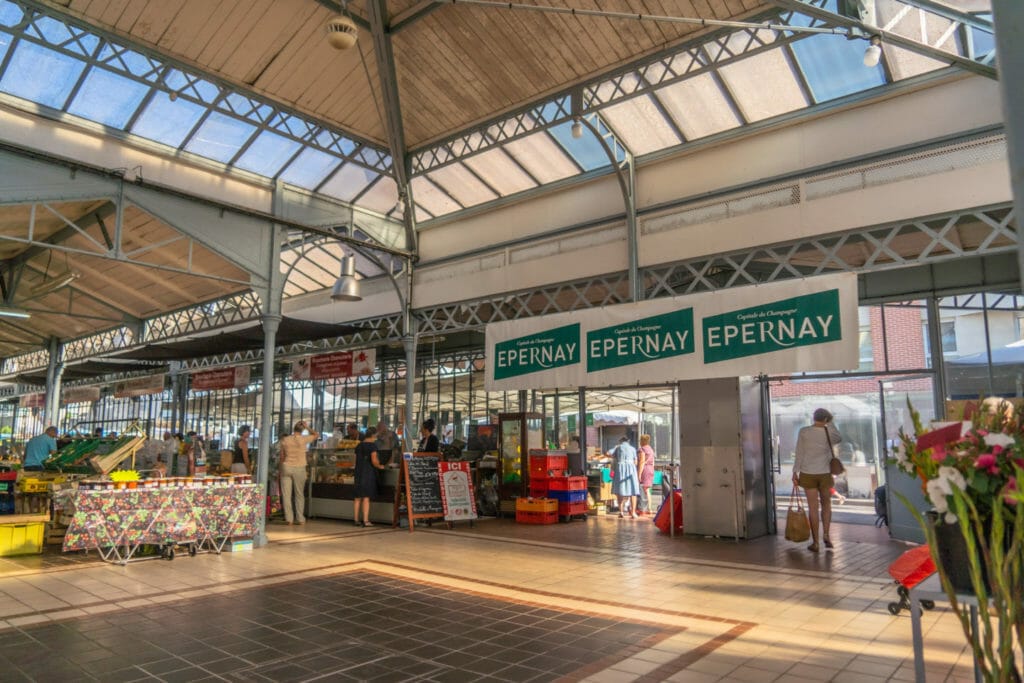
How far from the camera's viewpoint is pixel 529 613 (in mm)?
5473

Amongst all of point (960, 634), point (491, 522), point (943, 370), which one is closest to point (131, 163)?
point (491, 522)

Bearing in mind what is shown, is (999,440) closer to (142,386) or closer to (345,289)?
(345,289)

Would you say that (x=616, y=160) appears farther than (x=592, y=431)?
No

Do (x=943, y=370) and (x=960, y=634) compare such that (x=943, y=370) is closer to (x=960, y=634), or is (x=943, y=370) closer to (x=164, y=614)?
(x=960, y=634)

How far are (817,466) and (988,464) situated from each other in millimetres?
6758

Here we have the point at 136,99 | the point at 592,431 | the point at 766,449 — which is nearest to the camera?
the point at 136,99

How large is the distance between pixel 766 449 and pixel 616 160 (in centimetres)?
504

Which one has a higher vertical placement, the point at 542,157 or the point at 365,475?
the point at 542,157

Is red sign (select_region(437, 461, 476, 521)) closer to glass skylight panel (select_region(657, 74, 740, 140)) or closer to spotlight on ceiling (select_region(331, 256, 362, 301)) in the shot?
spotlight on ceiling (select_region(331, 256, 362, 301))

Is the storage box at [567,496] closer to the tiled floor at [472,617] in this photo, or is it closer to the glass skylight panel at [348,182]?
the tiled floor at [472,617]

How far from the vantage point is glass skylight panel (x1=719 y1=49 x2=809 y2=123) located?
28.7 feet

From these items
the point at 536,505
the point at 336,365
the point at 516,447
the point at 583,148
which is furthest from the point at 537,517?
the point at 336,365

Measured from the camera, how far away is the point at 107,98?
30.1ft

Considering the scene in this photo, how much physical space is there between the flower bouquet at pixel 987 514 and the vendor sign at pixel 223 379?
60.3 feet
